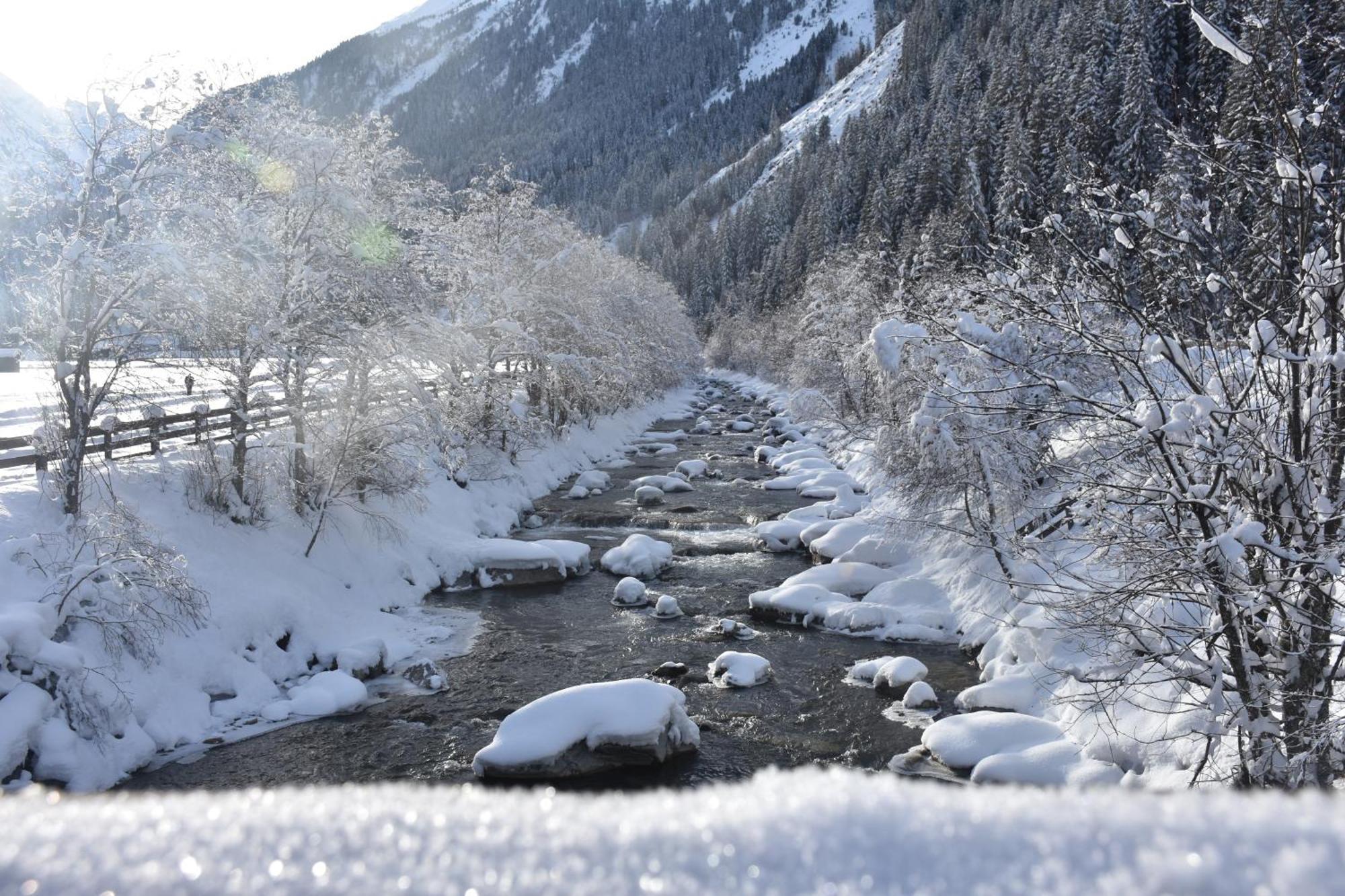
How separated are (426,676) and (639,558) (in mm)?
6981

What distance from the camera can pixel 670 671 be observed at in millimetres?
13469

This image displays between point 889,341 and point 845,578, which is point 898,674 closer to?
point 845,578

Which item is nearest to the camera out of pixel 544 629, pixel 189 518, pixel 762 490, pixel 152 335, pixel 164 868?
pixel 164 868

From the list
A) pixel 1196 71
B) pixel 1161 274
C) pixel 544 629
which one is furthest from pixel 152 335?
pixel 1196 71

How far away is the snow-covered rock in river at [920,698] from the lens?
12.2 meters

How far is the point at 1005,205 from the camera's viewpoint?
48.4m

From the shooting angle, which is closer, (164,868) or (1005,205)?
(164,868)

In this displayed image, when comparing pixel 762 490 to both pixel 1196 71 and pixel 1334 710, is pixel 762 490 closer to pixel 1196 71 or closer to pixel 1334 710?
pixel 1334 710

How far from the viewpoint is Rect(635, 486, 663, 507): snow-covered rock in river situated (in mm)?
26219

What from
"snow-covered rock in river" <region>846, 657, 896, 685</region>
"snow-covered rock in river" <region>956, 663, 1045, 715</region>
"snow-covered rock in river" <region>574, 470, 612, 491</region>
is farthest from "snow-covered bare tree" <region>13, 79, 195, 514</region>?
"snow-covered rock in river" <region>574, 470, 612, 491</region>

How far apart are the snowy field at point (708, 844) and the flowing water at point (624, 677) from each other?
30.9ft

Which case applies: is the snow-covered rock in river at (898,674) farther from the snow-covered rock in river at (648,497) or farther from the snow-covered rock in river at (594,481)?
the snow-covered rock in river at (594,481)

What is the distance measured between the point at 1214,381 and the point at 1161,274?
40.3 inches

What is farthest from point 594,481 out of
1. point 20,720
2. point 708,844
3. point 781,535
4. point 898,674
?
point 708,844
